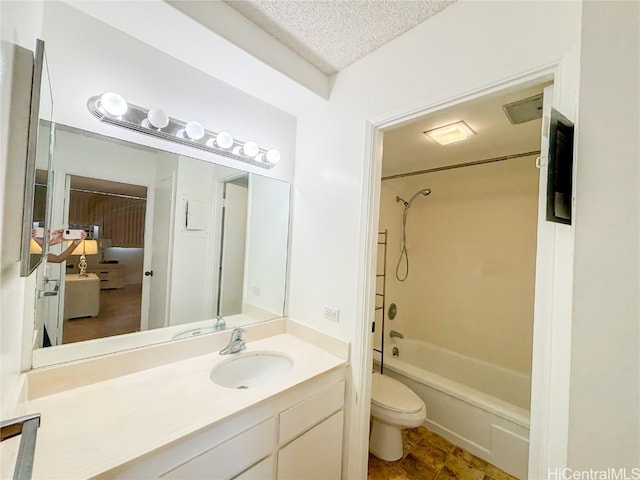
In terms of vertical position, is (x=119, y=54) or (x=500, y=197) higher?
(x=119, y=54)

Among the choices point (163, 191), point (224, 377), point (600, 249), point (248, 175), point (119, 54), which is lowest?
point (224, 377)

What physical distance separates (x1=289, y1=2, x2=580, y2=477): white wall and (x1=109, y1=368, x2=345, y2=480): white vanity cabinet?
0.19 metres

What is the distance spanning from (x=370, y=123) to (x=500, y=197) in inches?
73.8

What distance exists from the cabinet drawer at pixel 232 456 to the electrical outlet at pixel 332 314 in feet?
2.07

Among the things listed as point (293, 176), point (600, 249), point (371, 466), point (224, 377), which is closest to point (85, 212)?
point (224, 377)

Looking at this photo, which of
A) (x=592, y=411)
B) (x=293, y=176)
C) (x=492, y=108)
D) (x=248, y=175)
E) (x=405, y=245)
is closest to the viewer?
(x=592, y=411)

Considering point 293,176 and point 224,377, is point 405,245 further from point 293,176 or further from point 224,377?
point 224,377

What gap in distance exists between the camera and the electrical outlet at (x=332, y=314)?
1.58 m

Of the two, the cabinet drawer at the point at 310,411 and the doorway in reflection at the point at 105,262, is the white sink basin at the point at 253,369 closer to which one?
the cabinet drawer at the point at 310,411

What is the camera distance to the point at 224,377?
1.43 m

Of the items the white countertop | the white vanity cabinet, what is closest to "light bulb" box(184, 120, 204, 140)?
the white countertop

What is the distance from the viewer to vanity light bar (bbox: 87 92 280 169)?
1170 millimetres

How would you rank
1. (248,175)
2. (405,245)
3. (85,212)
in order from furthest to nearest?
1. (405,245)
2. (248,175)
3. (85,212)

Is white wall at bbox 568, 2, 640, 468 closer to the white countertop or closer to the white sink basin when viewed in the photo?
the white countertop
